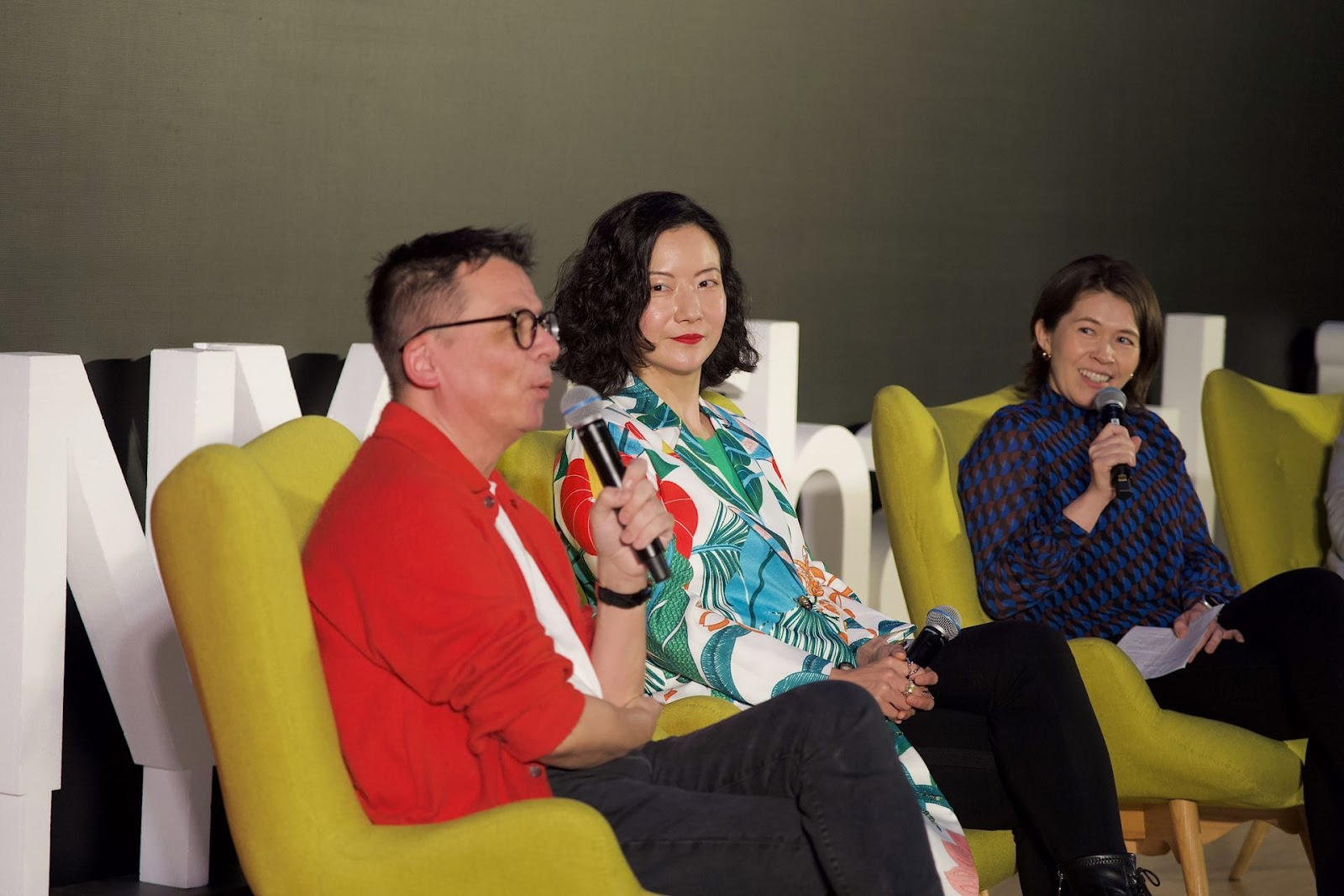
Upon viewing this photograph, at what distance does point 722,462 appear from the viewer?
8.55 ft

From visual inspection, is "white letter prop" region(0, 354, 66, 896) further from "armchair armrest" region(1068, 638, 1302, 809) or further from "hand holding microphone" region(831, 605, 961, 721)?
"armchair armrest" region(1068, 638, 1302, 809)

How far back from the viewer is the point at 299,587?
1.68 meters

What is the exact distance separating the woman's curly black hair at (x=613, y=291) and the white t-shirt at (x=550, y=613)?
70 centimetres

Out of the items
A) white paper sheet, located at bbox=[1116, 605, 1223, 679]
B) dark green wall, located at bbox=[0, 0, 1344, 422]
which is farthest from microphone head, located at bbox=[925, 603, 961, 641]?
dark green wall, located at bbox=[0, 0, 1344, 422]

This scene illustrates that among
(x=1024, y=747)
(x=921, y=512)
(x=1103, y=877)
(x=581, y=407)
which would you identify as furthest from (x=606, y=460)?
(x=921, y=512)

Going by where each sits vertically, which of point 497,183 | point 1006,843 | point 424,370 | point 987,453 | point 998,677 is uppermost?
point 497,183

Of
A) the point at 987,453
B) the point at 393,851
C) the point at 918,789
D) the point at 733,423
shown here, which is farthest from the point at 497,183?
the point at 393,851

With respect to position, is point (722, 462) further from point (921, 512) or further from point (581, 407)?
point (581, 407)

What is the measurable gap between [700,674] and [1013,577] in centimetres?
82

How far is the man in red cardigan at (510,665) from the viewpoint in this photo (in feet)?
5.55

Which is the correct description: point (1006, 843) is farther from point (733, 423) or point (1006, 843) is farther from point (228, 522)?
point (228, 522)

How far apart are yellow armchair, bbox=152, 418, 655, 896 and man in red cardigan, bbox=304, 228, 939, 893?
0.22ft

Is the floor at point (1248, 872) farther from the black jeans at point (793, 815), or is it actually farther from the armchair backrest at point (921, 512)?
the black jeans at point (793, 815)

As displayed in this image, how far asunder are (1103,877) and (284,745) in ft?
4.19
